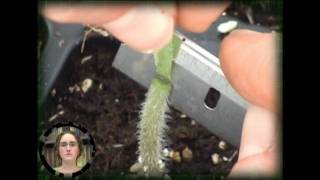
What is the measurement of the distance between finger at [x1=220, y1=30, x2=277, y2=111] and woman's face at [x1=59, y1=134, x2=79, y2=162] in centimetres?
43

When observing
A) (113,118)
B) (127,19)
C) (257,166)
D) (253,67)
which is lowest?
(257,166)

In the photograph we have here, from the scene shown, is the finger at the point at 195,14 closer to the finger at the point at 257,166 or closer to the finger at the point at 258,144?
the finger at the point at 258,144

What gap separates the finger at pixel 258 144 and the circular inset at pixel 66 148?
38cm

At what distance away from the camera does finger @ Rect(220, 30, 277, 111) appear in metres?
1.64

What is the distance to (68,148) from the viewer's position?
164cm

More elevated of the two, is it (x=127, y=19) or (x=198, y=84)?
(x=127, y=19)

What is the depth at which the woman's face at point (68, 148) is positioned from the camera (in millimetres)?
1642

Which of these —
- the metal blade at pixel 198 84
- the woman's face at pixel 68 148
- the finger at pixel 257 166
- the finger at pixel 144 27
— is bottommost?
the finger at pixel 257 166

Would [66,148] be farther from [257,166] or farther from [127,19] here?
[257,166]

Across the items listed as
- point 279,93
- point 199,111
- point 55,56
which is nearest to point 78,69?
point 55,56

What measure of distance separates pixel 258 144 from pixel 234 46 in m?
0.26

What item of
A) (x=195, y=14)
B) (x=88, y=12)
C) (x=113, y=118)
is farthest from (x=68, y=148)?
(x=195, y=14)

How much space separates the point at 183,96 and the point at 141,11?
245 millimetres

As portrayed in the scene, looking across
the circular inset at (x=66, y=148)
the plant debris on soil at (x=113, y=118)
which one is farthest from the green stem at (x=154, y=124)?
the circular inset at (x=66, y=148)
